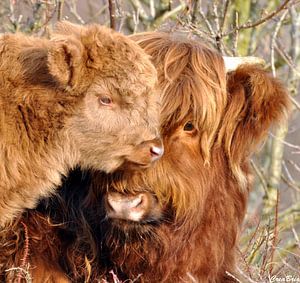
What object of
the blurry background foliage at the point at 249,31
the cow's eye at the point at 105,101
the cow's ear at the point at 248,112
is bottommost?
the blurry background foliage at the point at 249,31

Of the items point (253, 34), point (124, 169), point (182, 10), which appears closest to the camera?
point (124, 169)

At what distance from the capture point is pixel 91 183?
18.2ft

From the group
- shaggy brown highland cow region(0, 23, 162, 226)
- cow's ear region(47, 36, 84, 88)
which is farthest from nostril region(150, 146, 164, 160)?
cow's ear region(47, 36, 84, 88)

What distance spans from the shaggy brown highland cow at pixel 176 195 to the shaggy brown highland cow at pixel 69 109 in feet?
0.42

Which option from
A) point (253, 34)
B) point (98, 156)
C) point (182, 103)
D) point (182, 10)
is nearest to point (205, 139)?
point (182, 103)

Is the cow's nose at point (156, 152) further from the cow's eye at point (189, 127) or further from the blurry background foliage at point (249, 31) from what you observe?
the blurry background foliage at point (249, 31)

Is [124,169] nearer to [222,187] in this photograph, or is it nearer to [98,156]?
[98,156]

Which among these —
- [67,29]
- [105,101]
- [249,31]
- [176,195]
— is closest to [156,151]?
[176,195]

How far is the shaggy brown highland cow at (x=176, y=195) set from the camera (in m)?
5.46

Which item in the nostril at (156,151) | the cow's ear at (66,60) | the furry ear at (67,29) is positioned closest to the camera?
the nostril at (156,151)

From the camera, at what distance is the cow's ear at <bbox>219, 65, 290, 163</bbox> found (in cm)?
569

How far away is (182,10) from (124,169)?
3662 mm

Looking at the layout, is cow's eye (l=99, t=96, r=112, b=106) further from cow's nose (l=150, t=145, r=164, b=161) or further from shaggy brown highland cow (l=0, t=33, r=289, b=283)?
cow's nose (l=150, t=145, r=164, b=161)

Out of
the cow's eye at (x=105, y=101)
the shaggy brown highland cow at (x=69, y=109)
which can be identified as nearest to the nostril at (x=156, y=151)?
the shaggy brown highland cow at (x=69, y=109)
